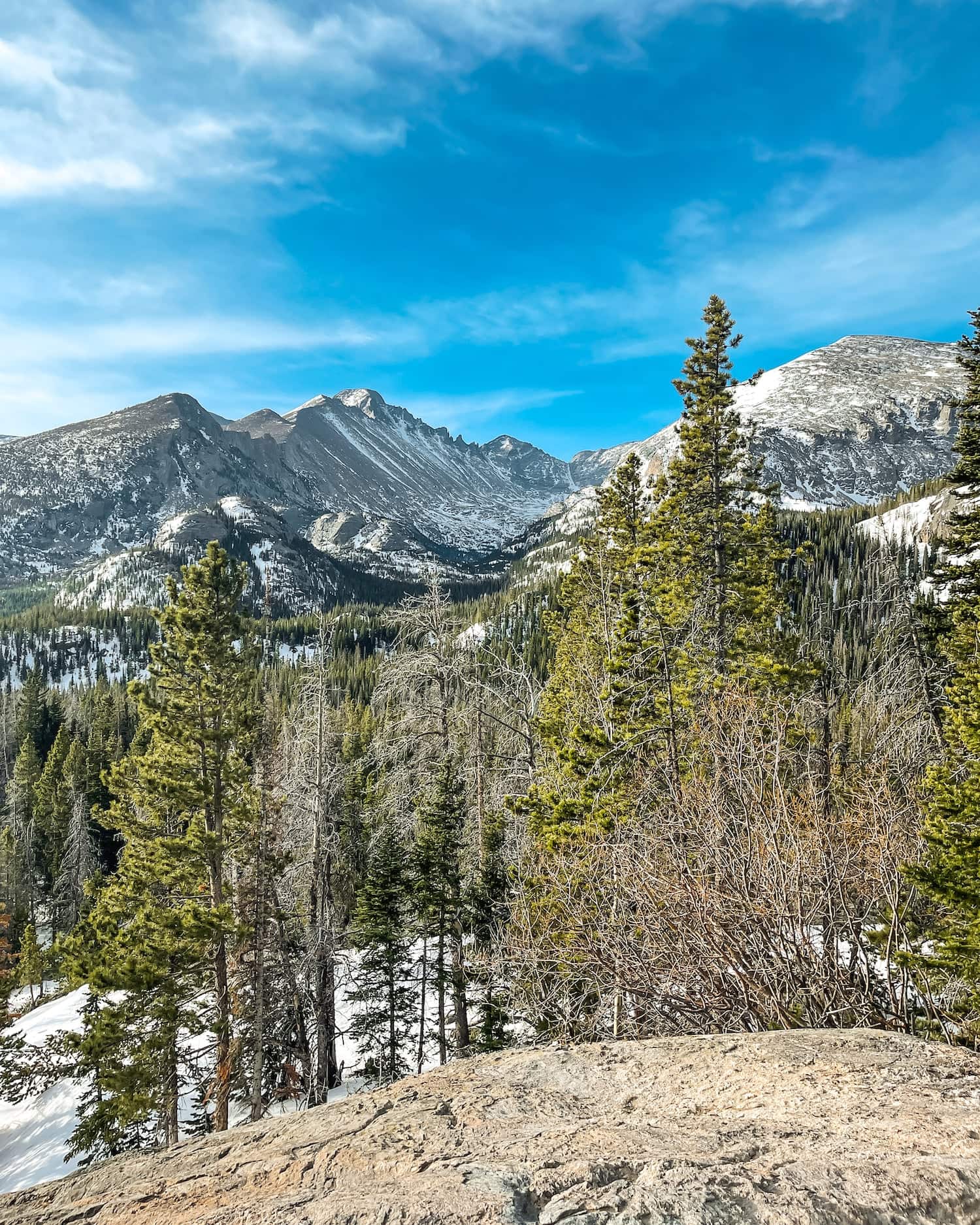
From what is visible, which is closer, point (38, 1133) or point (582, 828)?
point (582, 828)

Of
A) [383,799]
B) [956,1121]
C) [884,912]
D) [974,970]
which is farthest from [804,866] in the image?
[383,799]

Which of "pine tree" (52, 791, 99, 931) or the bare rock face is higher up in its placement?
the bare rock face

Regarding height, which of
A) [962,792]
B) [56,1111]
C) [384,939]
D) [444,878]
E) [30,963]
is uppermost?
[962,792]

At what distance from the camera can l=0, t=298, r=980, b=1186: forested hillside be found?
22.3 feet

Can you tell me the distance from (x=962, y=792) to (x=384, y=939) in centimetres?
1556

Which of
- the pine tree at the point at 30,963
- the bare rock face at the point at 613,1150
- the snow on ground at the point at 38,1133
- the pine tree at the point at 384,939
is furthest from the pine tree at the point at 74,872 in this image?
the bare rock face at the point at 613,1150

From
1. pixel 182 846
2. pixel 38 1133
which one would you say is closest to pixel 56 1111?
pixel 38 1133

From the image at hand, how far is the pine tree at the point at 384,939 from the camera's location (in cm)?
1888

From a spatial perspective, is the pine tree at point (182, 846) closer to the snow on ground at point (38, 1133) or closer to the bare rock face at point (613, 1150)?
the snow on ground at point (38, 1133)

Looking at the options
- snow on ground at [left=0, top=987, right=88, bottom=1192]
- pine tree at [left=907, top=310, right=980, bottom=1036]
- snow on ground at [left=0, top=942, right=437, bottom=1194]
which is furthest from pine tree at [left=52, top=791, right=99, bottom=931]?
pine tree at [left=907, top=310, right=980, bottom=1036]

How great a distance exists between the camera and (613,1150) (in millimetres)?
3172

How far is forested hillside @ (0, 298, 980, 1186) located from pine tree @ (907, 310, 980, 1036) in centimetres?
6

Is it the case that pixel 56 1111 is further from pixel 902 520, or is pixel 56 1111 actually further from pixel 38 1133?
pixel 902 520

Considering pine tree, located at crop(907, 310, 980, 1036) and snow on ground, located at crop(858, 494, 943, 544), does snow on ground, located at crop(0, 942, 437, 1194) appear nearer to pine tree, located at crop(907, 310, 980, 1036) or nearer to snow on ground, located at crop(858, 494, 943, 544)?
pine tree, located at crop(907, 310, 980, 1036)
